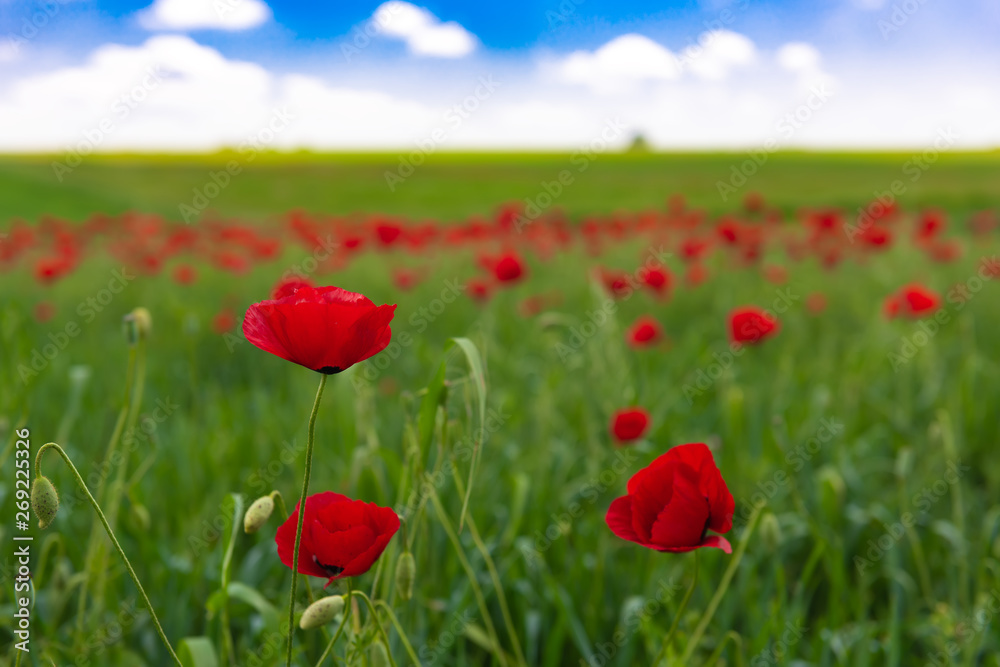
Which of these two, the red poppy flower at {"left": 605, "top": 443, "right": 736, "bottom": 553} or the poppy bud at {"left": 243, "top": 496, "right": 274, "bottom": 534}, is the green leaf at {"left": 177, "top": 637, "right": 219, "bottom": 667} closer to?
the poppy bud at {"left": 243, "top": 496, "right": 274, "bottom": 534}

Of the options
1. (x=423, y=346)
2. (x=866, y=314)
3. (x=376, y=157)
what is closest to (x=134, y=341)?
(x=423, y=346)

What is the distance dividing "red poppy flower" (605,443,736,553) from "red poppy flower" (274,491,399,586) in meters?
0.25

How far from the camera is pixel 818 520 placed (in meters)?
1.99

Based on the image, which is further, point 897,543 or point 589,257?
point 589,257

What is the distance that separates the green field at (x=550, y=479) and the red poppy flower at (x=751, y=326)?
23cm

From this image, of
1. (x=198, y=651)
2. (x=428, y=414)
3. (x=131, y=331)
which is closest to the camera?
(x=428, y=414)

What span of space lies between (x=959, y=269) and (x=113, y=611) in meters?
5.28

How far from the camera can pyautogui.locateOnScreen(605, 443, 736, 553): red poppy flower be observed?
0.76m

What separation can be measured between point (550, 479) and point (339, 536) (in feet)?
4.53

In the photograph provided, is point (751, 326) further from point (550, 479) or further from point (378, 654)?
point (378, 654)

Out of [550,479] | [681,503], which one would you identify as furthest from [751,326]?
[681,503]

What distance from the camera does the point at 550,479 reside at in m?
2.07

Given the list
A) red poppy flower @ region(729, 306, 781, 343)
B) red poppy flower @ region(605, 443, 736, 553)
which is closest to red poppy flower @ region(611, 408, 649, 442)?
red poppy flower @ region(729, 306, 781, 343)

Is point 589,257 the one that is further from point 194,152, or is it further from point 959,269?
point 194,152
